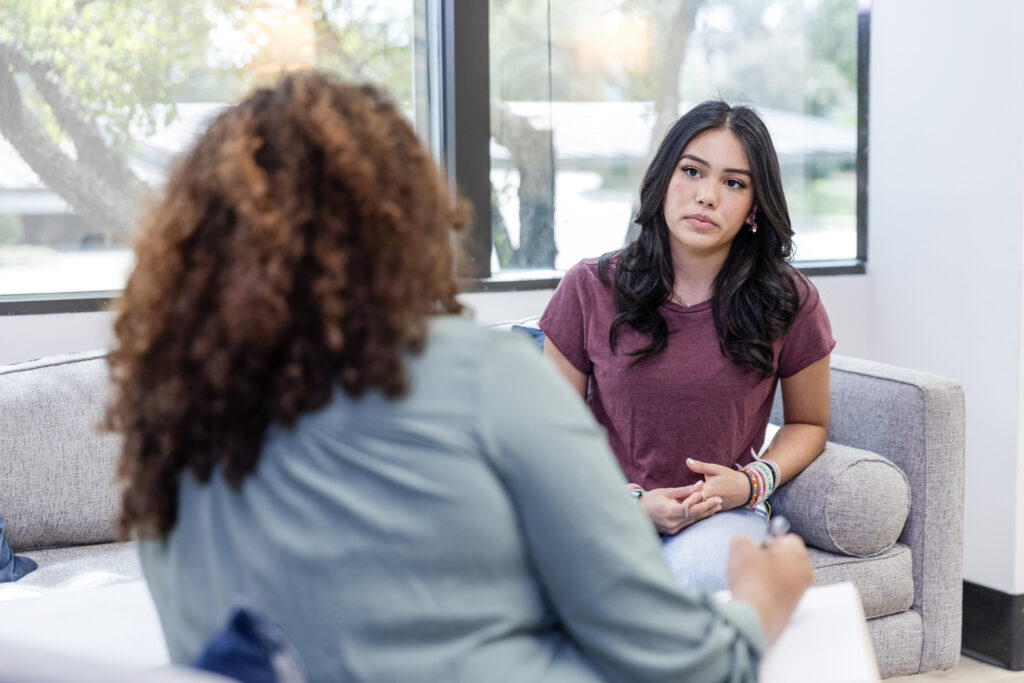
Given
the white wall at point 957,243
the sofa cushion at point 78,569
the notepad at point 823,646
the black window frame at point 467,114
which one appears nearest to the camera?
the notepad at point 823,646

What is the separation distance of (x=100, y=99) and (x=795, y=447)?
1.81m

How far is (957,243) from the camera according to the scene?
2850 millimetres

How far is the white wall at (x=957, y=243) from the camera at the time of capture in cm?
263

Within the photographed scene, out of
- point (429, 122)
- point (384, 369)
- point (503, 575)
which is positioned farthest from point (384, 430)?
point (429, 122)

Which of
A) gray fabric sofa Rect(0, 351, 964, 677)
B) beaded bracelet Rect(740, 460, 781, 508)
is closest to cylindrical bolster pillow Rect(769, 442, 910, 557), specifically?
gray fabric sofa Rect(0, 351, 964, 677)

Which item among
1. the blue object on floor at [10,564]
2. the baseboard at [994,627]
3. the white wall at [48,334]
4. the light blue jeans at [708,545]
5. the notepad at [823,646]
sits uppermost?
the white wall at [48,334]

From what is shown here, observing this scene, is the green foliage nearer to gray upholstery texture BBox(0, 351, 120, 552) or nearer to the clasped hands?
gray upholstery texture BBox(0, 351, 120, 552)

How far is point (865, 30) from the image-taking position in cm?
340

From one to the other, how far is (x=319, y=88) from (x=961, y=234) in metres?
2.38

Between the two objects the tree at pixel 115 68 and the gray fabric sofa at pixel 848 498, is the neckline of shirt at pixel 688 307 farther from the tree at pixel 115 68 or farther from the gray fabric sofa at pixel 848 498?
the tree at pixel 115 68

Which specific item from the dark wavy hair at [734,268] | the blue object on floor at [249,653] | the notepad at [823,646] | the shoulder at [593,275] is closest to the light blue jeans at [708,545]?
the dark wavy hair at [734,268]

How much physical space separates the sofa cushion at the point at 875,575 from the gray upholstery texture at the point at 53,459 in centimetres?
141

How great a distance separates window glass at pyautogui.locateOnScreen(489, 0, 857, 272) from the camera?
3.04 meters

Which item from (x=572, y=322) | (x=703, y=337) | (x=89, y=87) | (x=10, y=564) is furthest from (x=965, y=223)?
(x=10, y=564)
